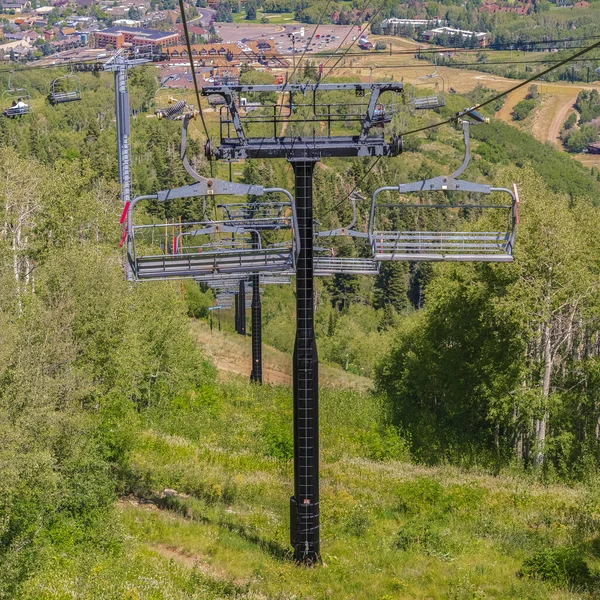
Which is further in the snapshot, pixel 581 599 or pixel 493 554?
pixel 493 554

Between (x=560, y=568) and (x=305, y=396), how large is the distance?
5366mm

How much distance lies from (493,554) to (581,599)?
9.00ft

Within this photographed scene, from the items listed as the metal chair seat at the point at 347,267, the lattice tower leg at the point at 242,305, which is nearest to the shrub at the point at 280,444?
the metal chair seat at the point at 347,267

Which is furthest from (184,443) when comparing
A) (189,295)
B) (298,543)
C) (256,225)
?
(189,295)

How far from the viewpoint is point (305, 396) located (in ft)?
56.1

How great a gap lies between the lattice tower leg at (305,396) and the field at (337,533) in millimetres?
672

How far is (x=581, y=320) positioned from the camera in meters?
31.2

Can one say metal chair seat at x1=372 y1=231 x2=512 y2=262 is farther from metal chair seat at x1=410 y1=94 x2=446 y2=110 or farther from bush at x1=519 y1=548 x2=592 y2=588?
bush at x1=519 y1=548 x2=592 y2=588

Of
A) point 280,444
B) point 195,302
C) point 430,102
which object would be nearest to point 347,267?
point 430,102

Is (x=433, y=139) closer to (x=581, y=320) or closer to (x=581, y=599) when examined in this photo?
(x=581, y=320)

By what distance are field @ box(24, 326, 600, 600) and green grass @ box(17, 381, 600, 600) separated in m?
0.03

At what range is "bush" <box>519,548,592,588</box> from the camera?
54.3 feet

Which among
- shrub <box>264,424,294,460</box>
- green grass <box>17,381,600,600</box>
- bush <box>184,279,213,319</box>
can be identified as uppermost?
green grass <box>17,381,600,600</box>

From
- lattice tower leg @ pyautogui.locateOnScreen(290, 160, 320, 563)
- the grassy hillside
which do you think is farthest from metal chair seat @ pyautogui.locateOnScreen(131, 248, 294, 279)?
the grassy hillside
